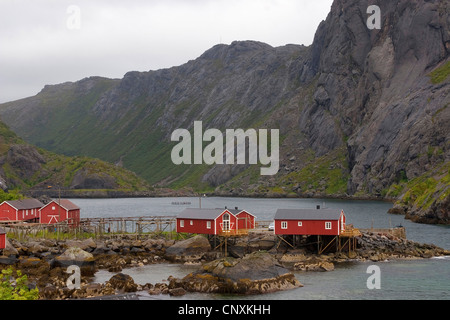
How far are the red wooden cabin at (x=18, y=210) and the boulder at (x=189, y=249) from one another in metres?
35.6

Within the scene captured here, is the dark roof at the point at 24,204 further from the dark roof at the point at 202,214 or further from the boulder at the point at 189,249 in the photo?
the boulder at the point at 189,249

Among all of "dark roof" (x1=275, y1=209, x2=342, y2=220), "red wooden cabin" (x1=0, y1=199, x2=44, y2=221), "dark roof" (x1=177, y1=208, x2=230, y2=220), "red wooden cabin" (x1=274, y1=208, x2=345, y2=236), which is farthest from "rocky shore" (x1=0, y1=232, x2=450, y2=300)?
"red wooden cabin" (x1=0, y1=199, x2=44, y2=221)

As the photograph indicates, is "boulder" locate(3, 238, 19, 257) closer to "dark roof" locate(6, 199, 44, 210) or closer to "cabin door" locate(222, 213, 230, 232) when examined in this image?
"cabin door" locate(222, 213, 230, 232)

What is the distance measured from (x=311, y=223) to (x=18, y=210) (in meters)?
53.2

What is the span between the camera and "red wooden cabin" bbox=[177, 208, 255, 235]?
79250 mm

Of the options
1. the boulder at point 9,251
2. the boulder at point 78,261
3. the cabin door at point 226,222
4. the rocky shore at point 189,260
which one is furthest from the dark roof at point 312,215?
the boulder at point 9,251

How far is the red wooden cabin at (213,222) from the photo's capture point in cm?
7925

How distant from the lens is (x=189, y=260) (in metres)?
73.6

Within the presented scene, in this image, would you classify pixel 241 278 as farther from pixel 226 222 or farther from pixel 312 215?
pixel 226 222

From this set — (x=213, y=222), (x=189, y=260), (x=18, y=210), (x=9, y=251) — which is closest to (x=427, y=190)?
(x=213, y=222)

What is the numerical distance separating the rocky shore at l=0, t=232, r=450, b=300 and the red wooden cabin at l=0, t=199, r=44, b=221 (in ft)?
65.8
